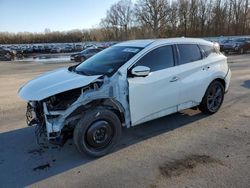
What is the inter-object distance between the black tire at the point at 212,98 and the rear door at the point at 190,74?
268 mm

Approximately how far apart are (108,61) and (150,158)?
6.38 feet

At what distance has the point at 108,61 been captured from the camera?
5.65 metres

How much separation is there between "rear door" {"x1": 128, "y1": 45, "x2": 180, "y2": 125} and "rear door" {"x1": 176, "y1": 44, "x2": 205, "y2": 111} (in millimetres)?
191

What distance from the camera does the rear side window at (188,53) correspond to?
6.10 metres

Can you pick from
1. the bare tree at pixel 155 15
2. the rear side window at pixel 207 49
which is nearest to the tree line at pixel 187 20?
the bare tree at pixel 155 15

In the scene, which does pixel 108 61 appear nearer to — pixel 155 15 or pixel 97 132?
pixel 97 132

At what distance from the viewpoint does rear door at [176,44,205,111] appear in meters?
5.97

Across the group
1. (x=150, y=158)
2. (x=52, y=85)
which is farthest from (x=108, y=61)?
(x=150, y=158)

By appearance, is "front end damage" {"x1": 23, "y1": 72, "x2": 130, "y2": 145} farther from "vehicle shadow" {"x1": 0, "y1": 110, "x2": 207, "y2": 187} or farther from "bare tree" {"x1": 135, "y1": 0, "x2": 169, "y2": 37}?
"bare tree" {"x1": 135, "y1": 0, "x2": 169, "y2": 37}

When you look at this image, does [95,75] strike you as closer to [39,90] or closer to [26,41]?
[39,90]

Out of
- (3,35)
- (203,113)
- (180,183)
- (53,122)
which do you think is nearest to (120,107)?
(53,122)

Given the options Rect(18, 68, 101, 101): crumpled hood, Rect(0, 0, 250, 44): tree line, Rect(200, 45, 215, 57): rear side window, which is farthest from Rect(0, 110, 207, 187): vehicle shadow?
Rect(0, 0, 250, 44): tree line

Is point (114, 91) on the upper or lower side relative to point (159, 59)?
lower

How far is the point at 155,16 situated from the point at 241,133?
8179cm
